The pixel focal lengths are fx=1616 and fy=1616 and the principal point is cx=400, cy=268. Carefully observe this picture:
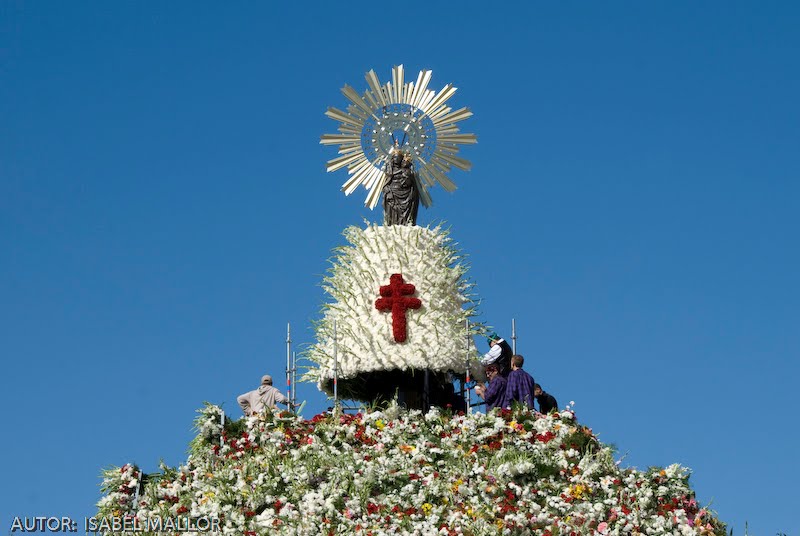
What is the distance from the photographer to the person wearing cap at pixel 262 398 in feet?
96.5

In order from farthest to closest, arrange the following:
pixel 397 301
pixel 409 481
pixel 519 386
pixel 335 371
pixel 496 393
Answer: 1. pixel 397 301
2. pixel 335 371
3. pixel 496 393
4. pixel 519 386
5. pixel 409 481

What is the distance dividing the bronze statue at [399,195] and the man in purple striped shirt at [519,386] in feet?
14.9

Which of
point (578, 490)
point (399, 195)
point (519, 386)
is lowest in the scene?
point (578, 490)

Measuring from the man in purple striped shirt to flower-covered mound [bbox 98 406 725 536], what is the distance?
0.56 metres

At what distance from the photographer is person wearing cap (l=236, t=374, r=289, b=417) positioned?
29406 millimetres

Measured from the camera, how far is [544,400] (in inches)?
1183

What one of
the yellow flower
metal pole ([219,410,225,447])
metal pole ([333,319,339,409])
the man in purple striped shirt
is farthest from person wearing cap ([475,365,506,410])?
metal pole ([219,410,225,447])

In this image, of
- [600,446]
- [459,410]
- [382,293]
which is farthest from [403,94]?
[600,446]

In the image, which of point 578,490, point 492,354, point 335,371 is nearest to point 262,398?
point 335,371

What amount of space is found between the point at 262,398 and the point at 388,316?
121 inches

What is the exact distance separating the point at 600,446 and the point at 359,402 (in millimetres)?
5578

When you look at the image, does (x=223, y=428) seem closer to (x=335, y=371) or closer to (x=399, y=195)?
(x=335, y=371)

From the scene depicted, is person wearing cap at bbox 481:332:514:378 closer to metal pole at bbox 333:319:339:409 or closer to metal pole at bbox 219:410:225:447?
metal pole at bbox 333:319:339:409

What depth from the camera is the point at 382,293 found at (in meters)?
31.0
